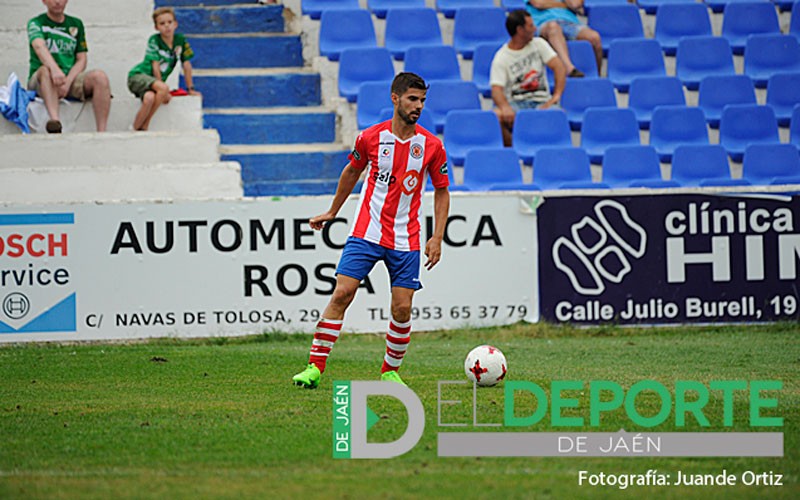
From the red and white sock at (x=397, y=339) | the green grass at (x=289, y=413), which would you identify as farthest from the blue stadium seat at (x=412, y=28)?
the red and white sock at (x=397, y=339)

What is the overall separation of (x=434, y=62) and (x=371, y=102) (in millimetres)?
1267

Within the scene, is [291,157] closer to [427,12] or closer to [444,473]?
[427,12]

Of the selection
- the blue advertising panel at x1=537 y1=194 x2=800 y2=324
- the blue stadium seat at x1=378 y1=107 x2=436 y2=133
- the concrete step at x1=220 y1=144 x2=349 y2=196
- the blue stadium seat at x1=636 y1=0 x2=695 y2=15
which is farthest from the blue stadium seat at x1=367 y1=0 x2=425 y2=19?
the blue advertising panel at x1=537 y1=194 x2=800 y2=324

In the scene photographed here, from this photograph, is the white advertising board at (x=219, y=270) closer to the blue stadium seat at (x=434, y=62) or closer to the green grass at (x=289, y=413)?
the green grass at (x=289, y=413)

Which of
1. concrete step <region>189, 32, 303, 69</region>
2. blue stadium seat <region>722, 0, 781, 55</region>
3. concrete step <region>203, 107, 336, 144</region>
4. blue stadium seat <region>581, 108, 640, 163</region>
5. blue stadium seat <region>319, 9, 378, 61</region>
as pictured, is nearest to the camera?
blue stadium seat <region>581, 108, 640, 163</region>

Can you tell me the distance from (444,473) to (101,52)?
10876 mm

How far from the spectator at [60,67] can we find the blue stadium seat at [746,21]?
8.56 metres

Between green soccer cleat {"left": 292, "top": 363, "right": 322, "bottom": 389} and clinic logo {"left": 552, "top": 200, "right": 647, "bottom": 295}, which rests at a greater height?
clinic logo {"left": 552, "top": 200, "right": 647, "bottom": 295}

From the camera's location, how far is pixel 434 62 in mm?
15438

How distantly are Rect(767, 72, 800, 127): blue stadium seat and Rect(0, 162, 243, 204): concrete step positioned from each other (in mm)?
7276

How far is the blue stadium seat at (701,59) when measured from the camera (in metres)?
16.3

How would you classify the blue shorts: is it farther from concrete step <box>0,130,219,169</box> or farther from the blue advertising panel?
concrete step <box>0,130,219,169</box>

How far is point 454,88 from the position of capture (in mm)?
14922

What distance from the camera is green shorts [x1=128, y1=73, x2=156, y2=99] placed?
46.0 feet
